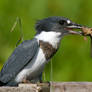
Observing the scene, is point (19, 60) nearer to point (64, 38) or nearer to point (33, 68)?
point (33, 68)

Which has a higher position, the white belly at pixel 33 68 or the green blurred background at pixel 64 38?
the green blurred background at pixel 64 38

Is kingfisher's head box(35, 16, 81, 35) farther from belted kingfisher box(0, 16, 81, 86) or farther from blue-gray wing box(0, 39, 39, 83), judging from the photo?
blue-gray wing box(0, 39, 39, 83)

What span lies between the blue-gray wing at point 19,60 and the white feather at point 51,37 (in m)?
0.08

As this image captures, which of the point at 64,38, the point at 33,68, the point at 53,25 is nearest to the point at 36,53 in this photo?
the point at 33,68

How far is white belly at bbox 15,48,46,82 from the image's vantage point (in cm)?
452

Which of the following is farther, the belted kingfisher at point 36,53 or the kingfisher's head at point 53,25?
the kingfisher's head at point 53,25

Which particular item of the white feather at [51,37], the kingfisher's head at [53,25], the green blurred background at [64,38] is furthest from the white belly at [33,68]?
the green blurred background at [64,38]

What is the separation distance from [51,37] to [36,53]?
230mm

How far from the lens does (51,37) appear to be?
472cm

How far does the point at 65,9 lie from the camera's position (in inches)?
232

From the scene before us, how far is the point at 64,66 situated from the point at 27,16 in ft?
2.27

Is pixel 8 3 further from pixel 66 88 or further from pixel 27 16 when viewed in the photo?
pixel 66 88

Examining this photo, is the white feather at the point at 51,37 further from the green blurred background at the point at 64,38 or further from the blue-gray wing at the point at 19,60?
the green blurred background at the point at 64,38

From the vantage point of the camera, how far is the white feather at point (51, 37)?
15.4 feet
